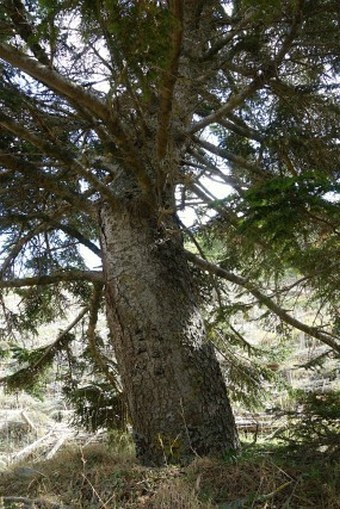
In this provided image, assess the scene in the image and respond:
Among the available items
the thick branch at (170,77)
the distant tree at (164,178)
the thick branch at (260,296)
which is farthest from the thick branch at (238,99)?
the thick branch at (260,296)

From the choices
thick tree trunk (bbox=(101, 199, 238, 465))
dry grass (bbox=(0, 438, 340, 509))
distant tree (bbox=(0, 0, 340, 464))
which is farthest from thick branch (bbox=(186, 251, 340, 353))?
dry grass (bbox=(0, 438, 340, 509))

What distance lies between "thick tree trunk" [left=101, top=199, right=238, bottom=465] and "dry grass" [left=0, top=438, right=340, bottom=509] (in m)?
0.30

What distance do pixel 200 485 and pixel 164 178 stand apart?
2521 millimetres

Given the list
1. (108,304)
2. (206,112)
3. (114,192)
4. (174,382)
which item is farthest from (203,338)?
(206,112)

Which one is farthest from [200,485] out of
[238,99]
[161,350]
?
[238,99]

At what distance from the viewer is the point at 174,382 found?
12.9 feet

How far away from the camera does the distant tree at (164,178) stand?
3.01 m

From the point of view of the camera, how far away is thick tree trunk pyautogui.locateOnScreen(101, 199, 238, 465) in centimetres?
386

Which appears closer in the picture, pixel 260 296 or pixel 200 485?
pixel 200 485

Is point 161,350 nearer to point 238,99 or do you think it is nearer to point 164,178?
point 164,178

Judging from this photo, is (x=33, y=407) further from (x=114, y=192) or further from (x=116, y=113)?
(x=116, y=113)

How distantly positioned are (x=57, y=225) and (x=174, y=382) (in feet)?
6.63

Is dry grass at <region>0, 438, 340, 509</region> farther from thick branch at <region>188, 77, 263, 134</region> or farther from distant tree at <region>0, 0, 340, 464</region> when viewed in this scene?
thick branch at <region>188, 77, 263, 134</region>

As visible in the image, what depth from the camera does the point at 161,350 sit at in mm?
4062
